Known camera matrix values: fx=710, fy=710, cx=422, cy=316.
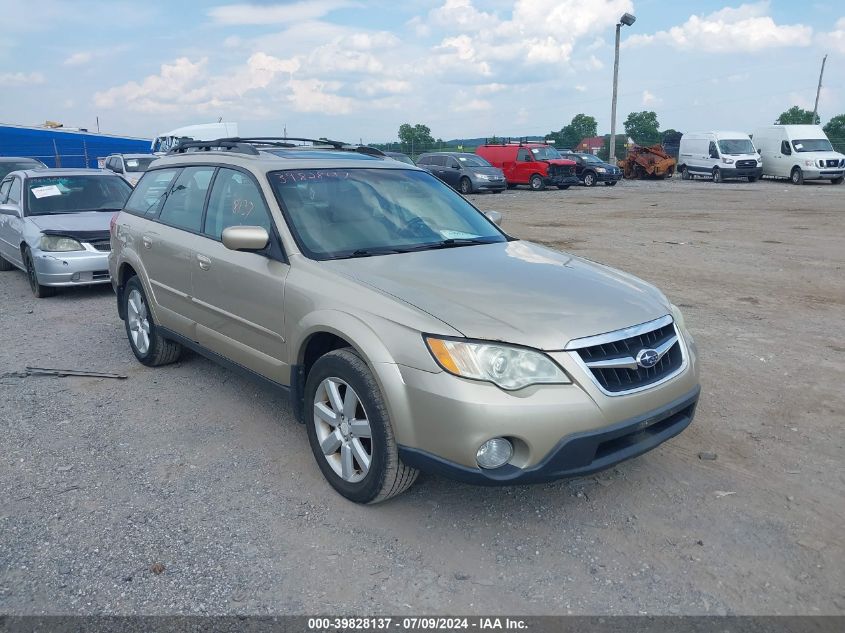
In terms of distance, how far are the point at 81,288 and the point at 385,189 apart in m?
6.40

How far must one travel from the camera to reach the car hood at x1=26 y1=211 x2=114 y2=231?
27.9ft

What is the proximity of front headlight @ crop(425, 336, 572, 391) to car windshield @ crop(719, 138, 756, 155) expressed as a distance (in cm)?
3159

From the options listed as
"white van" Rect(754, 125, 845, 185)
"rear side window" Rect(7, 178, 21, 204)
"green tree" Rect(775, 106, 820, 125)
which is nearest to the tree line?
"green tree" Rect(775, 106, 820, 125)

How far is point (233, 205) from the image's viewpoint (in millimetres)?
4465

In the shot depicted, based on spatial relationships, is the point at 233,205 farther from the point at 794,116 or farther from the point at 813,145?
the point at 794,116

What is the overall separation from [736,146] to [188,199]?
31.1m

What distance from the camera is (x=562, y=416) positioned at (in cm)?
296

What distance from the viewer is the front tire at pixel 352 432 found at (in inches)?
127

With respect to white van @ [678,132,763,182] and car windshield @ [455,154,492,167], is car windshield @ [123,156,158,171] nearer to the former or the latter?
car windshield @ [455,154,492,167]

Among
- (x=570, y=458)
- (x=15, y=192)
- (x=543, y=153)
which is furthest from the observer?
(x=543, y=153)

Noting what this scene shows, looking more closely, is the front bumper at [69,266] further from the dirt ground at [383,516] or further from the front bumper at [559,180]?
the front bumper at [559,180]

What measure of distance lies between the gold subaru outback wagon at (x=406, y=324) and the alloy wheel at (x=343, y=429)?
0.01m

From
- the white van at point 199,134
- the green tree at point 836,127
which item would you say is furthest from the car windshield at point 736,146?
the green tree at point 836,127

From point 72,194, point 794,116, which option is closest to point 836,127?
point 794,116
